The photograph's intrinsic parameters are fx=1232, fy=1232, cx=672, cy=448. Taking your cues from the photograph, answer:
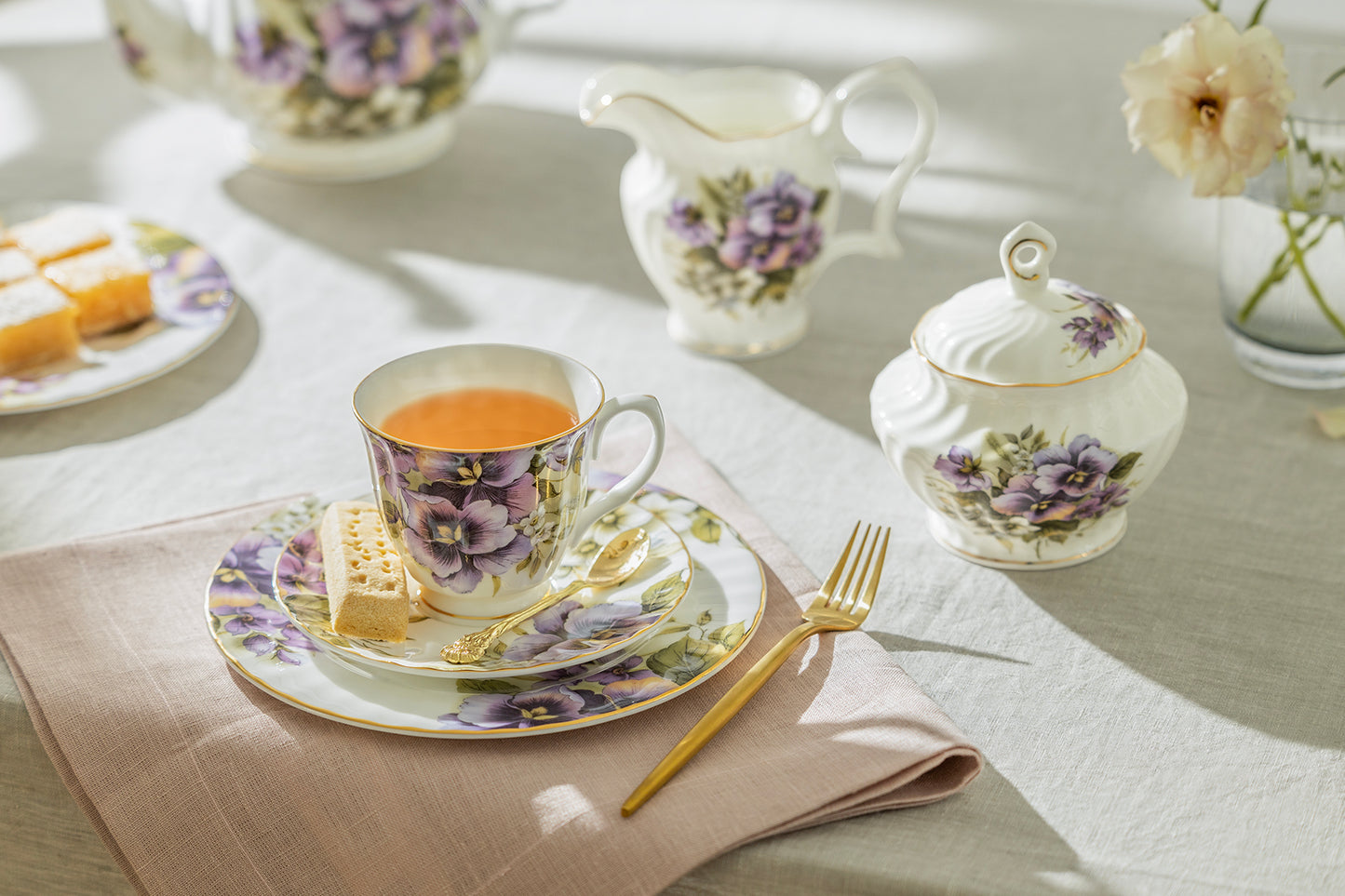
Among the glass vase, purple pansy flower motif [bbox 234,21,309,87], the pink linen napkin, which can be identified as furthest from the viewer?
purple pansy flower motif [bbox 234,21,309,87]

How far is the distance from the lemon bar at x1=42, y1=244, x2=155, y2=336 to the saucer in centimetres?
37

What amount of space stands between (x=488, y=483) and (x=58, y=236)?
1.90ft

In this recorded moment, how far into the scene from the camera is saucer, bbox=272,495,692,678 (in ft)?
1.81

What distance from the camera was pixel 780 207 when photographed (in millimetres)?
857

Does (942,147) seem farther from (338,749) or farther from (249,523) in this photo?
(338,749)

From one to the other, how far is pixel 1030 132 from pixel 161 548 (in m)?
0.98

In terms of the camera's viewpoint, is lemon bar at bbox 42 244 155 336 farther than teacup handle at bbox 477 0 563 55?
No

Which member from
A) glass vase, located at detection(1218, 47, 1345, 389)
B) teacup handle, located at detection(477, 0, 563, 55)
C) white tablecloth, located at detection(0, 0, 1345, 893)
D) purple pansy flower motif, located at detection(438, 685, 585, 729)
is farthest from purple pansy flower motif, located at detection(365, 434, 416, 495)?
teacup handle, located at detection(477, 0, 563, 55)

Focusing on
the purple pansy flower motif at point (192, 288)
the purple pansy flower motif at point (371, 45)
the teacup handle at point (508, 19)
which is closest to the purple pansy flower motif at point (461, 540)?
the purple pansy flower motif at point (192, 288)

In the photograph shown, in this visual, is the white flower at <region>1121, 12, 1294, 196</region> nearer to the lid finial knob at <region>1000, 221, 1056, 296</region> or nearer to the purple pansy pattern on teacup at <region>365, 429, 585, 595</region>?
the lid finial knob at <region>1000, 221, 1056, 296</region>

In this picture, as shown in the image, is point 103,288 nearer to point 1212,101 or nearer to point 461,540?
point 461,540

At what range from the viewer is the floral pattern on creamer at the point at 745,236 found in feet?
2.79

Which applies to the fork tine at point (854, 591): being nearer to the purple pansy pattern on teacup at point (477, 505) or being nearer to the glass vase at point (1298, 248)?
the purple pansy pattern on teacup at point (477, 505)

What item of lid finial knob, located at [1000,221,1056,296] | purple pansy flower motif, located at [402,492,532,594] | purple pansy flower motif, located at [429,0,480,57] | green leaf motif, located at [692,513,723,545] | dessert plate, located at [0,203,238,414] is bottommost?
dessert plate, located at [0,203,238,414]
